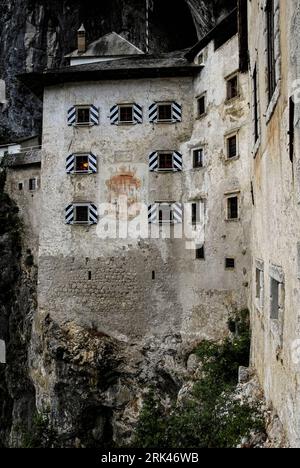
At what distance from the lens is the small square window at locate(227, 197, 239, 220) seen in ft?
51.2

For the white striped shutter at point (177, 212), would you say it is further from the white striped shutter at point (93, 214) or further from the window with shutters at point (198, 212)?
the white striped shutter at point (93, 214)

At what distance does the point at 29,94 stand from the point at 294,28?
25448 millimetres

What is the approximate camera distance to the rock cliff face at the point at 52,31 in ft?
86.0

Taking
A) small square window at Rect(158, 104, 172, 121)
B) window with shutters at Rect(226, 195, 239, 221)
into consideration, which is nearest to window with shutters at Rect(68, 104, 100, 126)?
small square window at Rect(158, 104, 172, 121)

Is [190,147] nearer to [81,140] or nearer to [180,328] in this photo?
[81,140]

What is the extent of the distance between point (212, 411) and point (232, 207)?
25.6 feet

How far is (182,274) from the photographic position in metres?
17.0

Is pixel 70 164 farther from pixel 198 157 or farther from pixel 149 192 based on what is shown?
pixel 198 157

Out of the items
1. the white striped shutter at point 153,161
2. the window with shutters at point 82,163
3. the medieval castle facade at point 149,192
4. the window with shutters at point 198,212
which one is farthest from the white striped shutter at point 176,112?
the window with shutters at point 82,163

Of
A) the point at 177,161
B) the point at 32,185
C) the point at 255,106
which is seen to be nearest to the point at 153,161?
the point at 177,161

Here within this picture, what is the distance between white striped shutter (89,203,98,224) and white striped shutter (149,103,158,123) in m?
3.89

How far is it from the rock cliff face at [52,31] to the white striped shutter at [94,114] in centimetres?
976

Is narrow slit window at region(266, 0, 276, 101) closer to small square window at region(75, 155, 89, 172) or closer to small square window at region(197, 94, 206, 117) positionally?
small square window at region(197, 94, 206, 117)

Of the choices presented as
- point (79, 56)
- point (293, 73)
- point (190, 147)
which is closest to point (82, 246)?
point (190, 147)
